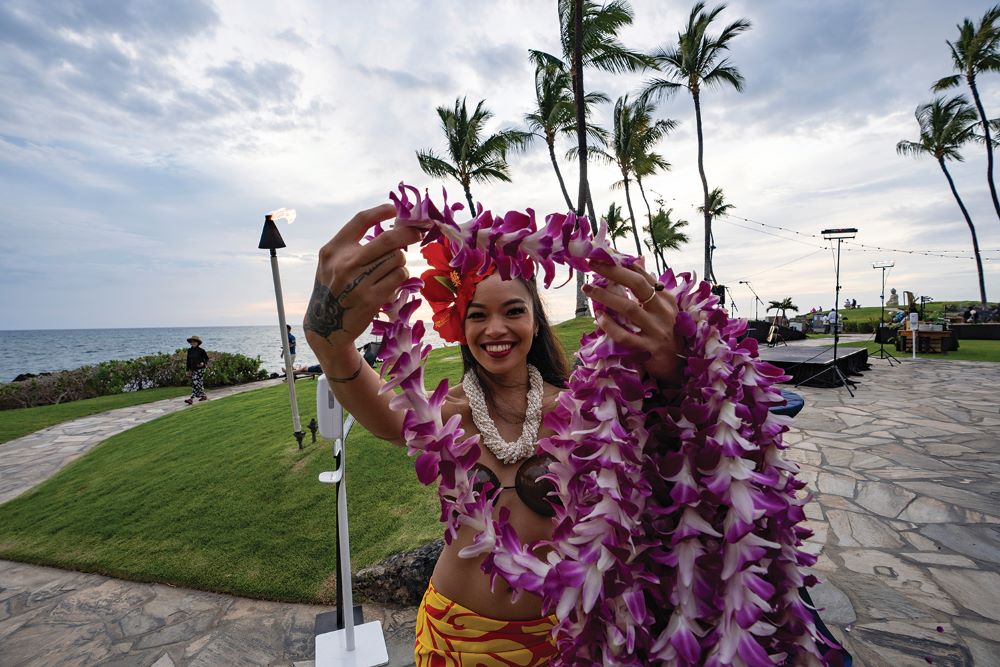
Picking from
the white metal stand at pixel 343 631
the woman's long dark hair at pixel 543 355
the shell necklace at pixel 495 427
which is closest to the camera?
the shell necklace at pixel 495 427

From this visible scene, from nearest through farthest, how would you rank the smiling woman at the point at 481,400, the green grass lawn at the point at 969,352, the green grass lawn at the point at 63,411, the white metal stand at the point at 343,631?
1. the smiling woman at the point at 481,400
2. the white metal stand at the point at 343,631
3. the green grass lawn at the point at 63,411
4. the green grass lawn at the point at 969,352

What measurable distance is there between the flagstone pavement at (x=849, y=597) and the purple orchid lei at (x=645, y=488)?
1.71 metres

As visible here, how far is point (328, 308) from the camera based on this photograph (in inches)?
48.6

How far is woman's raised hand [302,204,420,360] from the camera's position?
1.13 meters

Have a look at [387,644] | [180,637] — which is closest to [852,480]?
[387,644]

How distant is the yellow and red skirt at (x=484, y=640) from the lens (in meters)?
1.57

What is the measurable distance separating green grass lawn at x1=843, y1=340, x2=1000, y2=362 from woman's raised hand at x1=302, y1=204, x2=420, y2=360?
61.7 feet

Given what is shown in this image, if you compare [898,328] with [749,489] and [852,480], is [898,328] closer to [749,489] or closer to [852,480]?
[852,480]

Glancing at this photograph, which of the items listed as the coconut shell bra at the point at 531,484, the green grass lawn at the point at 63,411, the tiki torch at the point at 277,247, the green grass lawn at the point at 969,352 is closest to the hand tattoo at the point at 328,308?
the coconut shell bra at the point at 531,484

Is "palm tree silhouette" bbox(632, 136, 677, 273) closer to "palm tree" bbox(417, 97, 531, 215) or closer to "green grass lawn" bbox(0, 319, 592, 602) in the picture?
"palm tree" bbox(417, 97, 531, 215)

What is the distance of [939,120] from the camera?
1087 inches

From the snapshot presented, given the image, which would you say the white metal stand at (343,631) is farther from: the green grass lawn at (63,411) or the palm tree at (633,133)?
the palm tree at (633,133)

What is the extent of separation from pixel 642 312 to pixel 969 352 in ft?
74.6

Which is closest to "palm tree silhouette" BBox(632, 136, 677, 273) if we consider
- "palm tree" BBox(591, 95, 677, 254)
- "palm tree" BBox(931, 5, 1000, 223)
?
"palm tree" BBox(591, 95, 677, 254)
